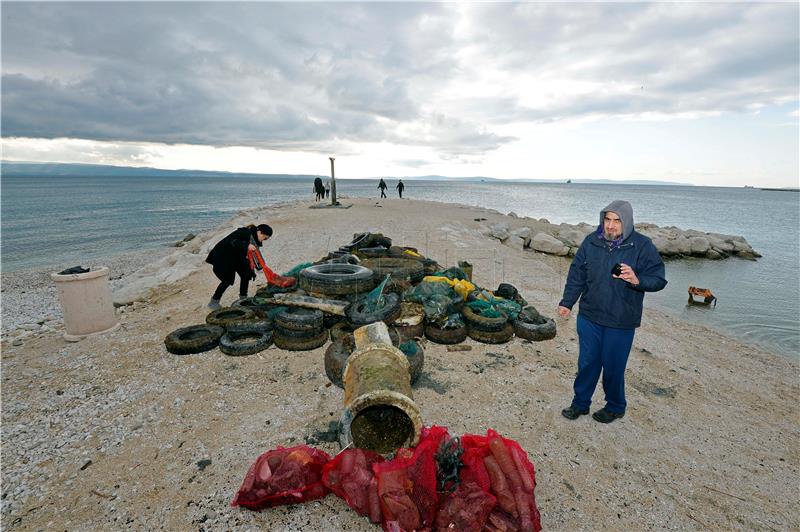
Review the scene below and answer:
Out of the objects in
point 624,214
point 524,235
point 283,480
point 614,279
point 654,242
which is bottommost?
point 283,480

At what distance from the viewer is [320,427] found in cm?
433

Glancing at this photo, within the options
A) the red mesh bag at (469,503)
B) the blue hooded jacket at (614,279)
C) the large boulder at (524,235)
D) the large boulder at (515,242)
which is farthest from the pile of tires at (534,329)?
the large boulder at (524,235)

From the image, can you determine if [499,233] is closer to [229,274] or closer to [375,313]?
[375,313]

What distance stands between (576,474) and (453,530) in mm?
1735

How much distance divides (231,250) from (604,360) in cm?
704

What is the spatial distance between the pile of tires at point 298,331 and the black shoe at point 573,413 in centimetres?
401

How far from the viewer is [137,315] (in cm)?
789

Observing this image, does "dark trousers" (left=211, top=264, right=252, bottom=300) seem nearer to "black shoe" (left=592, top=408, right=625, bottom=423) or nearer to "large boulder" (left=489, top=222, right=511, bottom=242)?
"black shoe" (left=592, top=408, right=625, bottom=423)

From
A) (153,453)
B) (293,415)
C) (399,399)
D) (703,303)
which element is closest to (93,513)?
(153,453)

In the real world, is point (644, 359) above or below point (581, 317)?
below

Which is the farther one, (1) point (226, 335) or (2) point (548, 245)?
(2) point (548, 245)

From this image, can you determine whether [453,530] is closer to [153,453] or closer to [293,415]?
[293,415]

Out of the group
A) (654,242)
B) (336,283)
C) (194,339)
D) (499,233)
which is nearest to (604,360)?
(336,283)

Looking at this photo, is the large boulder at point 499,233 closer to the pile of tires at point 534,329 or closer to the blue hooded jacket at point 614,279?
the pile of tires at point 534,329
